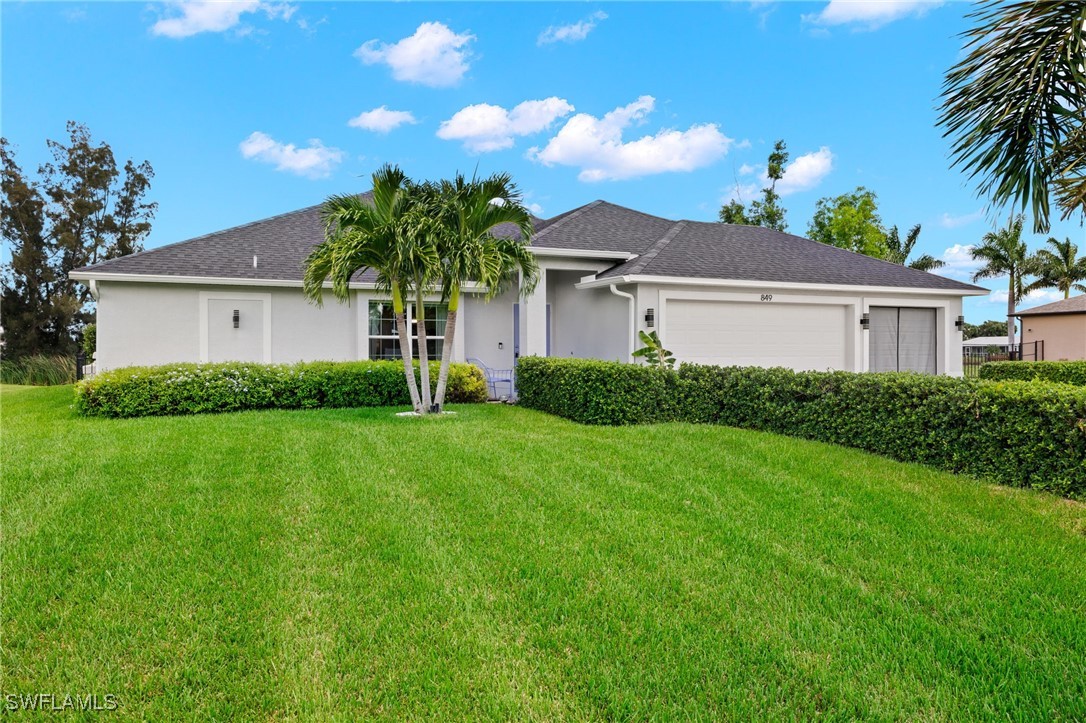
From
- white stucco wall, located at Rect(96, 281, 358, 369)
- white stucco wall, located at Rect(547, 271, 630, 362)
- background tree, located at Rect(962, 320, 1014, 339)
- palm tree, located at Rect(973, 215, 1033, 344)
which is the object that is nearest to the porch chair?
white stucco wall, located at Rect(547, 271, 630, 362)

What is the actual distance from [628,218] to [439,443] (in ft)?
33.8

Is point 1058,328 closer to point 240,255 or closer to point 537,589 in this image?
point 240,255

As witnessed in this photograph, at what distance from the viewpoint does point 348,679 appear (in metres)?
2.87

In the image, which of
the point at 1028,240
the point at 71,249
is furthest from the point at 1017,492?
the point at 1028,240

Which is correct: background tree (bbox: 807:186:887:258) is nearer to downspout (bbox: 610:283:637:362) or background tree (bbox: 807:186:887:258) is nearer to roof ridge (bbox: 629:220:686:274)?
roof ridge (bbox: 629:220:686:274)

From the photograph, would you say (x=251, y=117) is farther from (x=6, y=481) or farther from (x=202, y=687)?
(x=202, y=687)

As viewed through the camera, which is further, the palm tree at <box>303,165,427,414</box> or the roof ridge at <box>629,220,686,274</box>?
the roof ridge at <box>629,220,686,274</box>

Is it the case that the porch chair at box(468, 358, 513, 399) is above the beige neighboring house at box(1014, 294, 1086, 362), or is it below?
below

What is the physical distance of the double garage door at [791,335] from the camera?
12.4m

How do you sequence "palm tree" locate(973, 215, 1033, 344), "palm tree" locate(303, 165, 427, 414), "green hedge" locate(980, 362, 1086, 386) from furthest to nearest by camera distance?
"palm tree" locate(973, 215, 1033, 344)
"green hedge" locate(980, 362, 1086, 386)
"palm tree" locate(303, 165, 427, 414)

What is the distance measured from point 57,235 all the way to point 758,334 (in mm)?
29276

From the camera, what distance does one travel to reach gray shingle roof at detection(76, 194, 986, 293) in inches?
502

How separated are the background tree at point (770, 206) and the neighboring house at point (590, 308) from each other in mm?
18330

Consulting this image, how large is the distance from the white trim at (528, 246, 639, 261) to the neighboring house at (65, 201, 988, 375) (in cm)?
3
